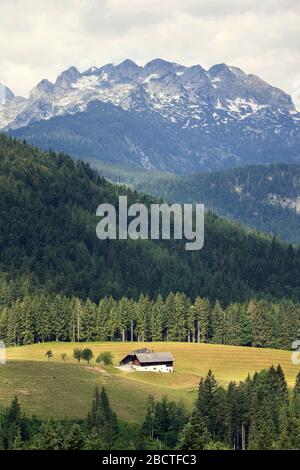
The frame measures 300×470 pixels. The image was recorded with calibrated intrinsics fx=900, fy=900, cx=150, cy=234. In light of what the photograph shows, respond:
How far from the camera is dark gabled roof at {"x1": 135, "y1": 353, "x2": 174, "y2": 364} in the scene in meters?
159

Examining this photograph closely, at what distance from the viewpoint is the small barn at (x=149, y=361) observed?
158 m

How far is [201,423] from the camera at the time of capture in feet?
328

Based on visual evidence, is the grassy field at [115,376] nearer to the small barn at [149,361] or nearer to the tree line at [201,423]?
the small barn at [149,361]

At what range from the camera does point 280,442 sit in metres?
100

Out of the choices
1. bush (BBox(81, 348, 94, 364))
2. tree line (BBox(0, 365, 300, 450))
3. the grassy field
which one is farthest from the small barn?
tree line (BBox(0, 365, 300, 450))

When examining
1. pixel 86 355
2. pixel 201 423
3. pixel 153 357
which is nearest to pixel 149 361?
pixel 153 357

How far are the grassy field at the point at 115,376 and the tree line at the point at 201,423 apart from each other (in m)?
4.07

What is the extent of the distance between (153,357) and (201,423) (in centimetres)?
6022

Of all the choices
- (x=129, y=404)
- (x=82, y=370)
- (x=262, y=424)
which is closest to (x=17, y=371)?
(x=82, y=370)

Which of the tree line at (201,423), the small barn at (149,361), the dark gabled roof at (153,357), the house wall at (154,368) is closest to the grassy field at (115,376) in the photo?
the house wall at (154,368)

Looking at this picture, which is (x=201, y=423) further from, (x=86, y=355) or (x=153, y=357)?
(x=86, y=355)

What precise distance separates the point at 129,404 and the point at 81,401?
6.64 meters

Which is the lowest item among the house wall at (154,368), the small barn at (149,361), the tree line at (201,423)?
the tree line at (201,423)

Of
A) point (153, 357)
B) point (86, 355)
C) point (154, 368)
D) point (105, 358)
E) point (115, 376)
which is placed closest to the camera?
point (115, 376)
